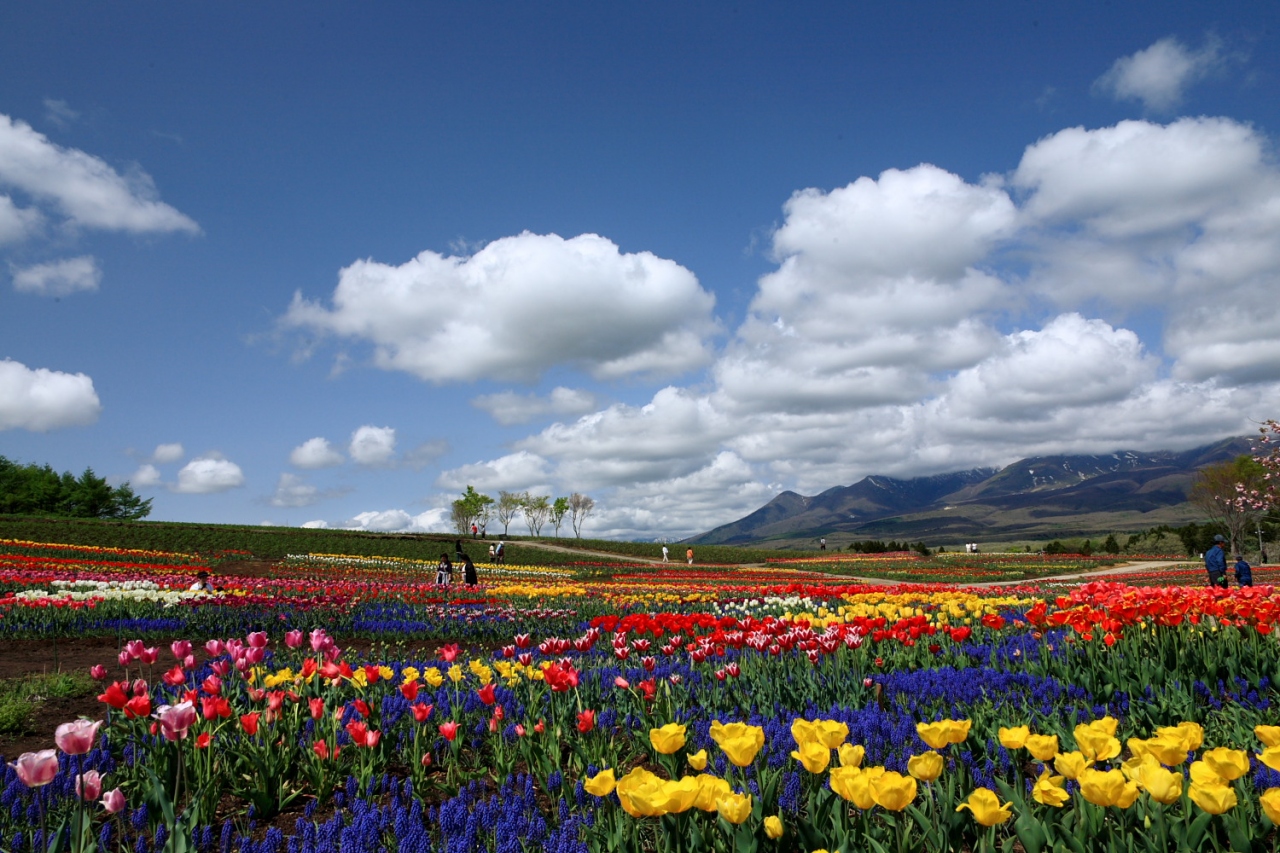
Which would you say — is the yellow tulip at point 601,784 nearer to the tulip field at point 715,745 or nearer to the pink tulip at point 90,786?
the tulip field at point 715,745

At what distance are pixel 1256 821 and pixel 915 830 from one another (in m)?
1.32

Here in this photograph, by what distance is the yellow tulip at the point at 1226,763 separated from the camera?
218 centimetres

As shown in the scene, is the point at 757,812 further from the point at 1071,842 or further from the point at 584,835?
the point at 1071,842

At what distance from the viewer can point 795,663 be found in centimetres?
636

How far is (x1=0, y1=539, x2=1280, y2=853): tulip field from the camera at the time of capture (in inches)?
98.3

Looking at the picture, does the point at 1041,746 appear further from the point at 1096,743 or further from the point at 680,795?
the point at 680,795

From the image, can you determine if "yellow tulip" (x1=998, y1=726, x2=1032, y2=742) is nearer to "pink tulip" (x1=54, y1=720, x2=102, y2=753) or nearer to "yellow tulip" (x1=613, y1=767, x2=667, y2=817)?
"yellow tulip" (x1=613, y1=767, x2=667, y2=817)

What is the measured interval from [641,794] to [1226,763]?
5.93 feet

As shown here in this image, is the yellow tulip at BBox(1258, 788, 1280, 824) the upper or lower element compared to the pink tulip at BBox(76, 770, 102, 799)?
upper

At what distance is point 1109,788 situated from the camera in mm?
2193

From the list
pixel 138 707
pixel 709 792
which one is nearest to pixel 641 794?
pixel 709 792

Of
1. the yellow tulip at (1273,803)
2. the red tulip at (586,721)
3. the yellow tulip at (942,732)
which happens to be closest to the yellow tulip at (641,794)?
the yellow tulip at (942,732)

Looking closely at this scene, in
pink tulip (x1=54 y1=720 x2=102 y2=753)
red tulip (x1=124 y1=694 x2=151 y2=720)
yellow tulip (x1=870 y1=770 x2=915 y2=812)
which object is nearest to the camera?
yellow tulip (x1=870 y1=770 x2=915 y2=812)

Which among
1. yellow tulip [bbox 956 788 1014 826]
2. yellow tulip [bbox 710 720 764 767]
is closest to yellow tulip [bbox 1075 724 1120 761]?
yellow tulip [bbox 956 788 1014 826]
